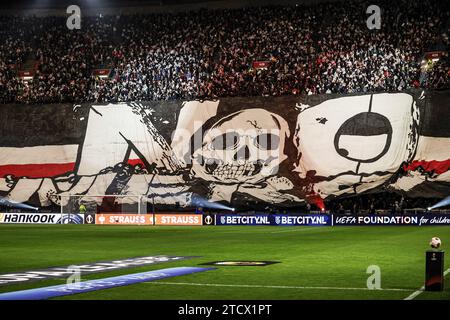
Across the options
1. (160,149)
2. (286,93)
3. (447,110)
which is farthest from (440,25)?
(160,149)

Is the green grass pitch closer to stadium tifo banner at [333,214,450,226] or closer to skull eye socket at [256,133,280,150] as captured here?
stadium tifo banner at [333,214,450,226]

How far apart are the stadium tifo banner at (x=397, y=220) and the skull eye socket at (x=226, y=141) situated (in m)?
8.33

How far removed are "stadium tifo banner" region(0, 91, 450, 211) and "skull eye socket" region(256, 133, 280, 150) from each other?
0.20 ft

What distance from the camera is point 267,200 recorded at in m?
45.2

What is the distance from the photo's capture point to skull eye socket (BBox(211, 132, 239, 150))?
4597cm

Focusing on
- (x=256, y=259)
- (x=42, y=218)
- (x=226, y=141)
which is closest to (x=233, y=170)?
(x=226, y=141)

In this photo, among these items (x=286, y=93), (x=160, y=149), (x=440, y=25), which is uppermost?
(x=440, y=25)

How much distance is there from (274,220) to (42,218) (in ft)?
47.9

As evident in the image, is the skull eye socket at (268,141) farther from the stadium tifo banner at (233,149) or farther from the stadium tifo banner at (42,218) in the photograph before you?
the stadium tifo banner at (42,218)

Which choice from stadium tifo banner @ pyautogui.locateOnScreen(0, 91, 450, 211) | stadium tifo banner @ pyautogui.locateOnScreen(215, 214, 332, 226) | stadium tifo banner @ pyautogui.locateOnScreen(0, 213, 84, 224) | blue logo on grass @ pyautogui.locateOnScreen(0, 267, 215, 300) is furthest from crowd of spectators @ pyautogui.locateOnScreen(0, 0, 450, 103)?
blue logo on grass @ pyautogui.locateOnScreen(0, 267, 215, 300)

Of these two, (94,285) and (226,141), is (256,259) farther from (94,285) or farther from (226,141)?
(226,141)

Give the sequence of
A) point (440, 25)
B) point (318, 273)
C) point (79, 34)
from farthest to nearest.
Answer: point (79, 34) < point (440, 25) < point (318, 273)
